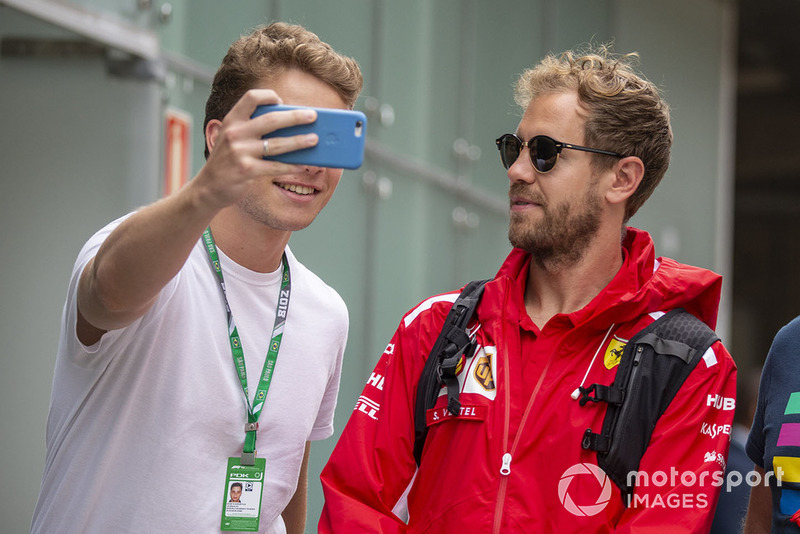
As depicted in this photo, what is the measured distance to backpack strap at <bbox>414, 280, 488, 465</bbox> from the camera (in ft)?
9.31

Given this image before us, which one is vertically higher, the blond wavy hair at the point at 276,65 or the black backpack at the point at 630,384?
the blond wavy hair at the point at 276,65

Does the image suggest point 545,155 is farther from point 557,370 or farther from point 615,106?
point 557,370

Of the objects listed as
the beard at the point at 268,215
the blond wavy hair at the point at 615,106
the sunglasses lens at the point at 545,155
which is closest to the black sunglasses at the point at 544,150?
the sunglasses lens at the point at 545,155

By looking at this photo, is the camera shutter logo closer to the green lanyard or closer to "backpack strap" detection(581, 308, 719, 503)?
"backpack strap" detection(581, 308, 719, 503)

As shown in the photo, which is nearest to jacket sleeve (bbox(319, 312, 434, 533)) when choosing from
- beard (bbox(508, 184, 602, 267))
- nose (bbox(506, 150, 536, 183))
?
beard (bbox(508, 184, 602, 267))

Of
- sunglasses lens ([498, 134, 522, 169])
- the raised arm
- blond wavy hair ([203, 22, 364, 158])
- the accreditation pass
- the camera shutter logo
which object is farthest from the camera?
sunglasses lens ([498, 134, 522, 169])

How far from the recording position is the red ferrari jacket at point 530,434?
2674mm

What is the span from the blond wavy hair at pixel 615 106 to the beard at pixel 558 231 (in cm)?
15

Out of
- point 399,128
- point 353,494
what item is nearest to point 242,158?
point 353,494

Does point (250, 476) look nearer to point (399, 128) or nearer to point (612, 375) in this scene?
point (612, 375)

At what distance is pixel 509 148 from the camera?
313cm

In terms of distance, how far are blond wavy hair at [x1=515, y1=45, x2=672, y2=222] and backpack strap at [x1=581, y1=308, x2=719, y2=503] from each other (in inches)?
23.3

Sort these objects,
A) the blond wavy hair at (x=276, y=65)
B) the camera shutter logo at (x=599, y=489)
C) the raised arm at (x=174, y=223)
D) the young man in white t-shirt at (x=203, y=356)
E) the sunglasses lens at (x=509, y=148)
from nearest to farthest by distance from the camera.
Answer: the raised arm at (x=174, y=223) → the young man in white t-shirt at (x=203, y=356) → the camera shutter logo at (x=599, y=489) → the blond wavy hair at (x=276, y=65) → the sunglasses lens at (x=509, y=148)

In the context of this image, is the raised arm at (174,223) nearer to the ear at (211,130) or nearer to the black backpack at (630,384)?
the ear at (211,130)
